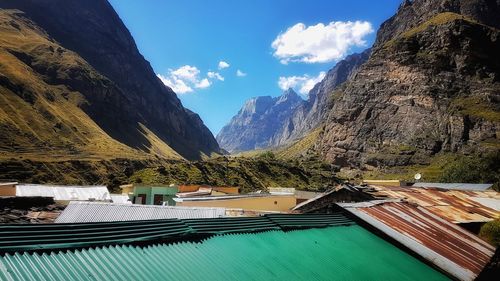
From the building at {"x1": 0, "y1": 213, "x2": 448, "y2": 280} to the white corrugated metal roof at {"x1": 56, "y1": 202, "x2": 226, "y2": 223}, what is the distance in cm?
531

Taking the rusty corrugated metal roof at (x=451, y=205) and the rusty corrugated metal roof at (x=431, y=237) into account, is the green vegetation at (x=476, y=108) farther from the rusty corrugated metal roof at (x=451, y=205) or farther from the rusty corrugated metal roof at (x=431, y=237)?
the rusty corrugated metal roof at (x=431, y=237)

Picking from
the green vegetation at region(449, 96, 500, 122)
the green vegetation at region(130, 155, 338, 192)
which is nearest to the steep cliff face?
the green vegetation at region(449, 96, 500, 122)

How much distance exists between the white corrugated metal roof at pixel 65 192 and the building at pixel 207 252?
25713 mm

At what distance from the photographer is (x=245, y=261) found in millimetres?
7445

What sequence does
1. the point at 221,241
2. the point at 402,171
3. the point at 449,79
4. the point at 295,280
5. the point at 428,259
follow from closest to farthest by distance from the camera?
the point at 295,280 → the point at 221,241 → the point at 428,259 → the point at 402,171 → the point at 449,79

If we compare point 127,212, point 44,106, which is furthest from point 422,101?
point 127,212

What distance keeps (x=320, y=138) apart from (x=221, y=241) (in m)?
171

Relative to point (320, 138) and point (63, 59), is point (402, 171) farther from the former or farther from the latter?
point (63, 59)

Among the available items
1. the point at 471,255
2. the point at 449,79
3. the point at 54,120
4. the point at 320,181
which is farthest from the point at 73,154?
the point at 471,255

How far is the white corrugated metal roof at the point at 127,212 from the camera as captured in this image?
14820 millimetres

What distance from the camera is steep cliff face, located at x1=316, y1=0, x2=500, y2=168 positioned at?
129 meters

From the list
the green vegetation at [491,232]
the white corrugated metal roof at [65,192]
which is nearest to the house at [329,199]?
the green vegetation at [491,232]

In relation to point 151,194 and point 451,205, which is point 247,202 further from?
point 151,194

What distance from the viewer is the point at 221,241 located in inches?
326
